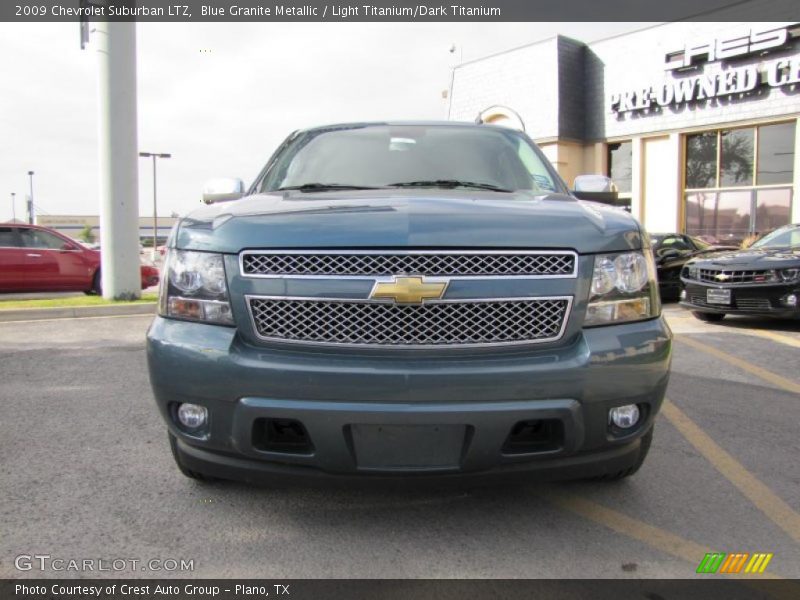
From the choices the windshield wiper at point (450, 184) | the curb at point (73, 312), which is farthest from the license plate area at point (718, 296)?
the curb at point (73, 312)

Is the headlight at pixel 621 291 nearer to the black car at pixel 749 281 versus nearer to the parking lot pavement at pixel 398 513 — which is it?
the parking lot pavement at pixel 398 513

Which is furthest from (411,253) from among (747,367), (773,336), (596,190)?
(773,336)

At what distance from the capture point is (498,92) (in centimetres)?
2142

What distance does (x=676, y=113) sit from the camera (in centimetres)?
1789

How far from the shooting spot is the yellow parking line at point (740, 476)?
8.73 ft

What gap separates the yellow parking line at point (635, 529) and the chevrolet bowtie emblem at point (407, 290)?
1199mm

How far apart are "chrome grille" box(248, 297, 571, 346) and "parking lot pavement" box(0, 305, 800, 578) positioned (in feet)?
1.83

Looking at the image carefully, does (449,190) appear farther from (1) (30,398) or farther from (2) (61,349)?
(2) (61,349)

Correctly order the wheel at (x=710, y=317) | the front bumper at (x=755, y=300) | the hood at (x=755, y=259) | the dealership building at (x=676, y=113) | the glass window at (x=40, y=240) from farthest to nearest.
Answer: the dealership building at (x=676, y=113), the glass window at (x=40, y=240), the wheel at (x=710, y=317), the hood at (x=755, y=259), the front bumper at (x=755, y=300)

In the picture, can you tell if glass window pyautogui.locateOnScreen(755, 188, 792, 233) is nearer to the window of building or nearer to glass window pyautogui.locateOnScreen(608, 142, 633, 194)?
the window of building

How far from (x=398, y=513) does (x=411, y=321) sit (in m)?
0.92

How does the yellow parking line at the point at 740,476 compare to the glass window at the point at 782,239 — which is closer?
the yellow parking line at the point at 740,476

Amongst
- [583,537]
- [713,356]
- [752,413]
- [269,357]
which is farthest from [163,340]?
[713,356]

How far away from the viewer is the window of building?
16250mm
